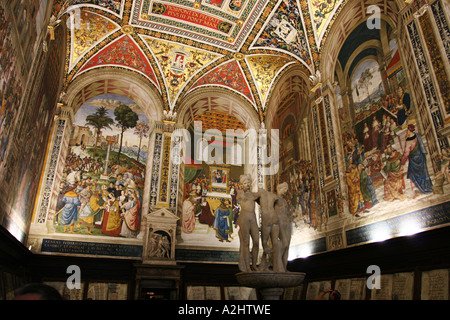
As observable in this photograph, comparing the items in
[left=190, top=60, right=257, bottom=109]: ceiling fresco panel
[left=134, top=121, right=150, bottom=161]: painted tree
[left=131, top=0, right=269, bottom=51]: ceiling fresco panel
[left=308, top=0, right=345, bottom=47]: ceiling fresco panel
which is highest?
[left=131, top=0, right=269, bottom=51]: ceiling fresco panel

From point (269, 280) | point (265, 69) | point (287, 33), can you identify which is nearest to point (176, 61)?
point (265, 69)

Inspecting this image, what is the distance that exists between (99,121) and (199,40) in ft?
15.6

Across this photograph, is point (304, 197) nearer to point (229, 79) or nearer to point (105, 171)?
point (229, 79)

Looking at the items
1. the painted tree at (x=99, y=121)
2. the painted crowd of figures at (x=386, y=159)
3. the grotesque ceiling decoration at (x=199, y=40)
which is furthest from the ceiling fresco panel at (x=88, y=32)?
the painted crowd of figures at (x=386, y=159)

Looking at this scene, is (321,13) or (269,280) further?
(321,13)

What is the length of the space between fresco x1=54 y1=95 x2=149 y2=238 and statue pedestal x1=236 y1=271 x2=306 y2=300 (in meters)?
6.81

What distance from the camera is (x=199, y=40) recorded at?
458 inches

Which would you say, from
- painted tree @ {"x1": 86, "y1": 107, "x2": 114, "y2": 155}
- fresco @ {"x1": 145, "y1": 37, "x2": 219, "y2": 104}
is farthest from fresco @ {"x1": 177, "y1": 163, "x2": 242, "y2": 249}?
painted tree @ {"x1": 86, "y1": 107, "x2": 114, "y2": 155}

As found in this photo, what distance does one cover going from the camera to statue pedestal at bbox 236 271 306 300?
16.9ft

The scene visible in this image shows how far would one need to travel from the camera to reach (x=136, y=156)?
40.2ft

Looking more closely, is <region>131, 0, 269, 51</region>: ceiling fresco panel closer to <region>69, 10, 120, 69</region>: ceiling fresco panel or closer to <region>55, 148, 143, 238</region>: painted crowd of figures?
<region>69, 10, 120, 69</region>: ceiling fresco panel

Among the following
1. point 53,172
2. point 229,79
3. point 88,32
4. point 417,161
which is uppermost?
point 88,32

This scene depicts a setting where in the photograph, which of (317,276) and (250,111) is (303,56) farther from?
(317,276)

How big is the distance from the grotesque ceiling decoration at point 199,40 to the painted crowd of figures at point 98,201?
9.95 feet
